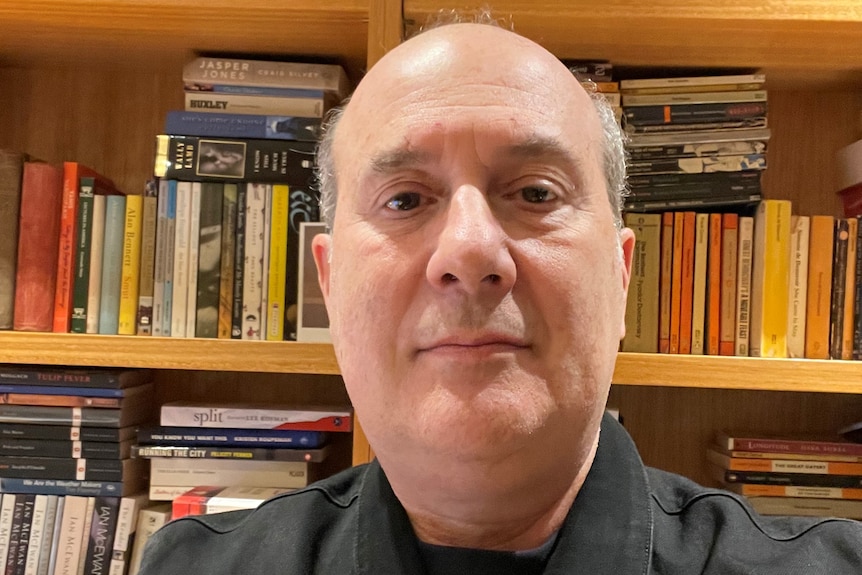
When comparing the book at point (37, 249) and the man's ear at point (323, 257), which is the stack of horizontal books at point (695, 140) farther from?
the book at point (37, 249)

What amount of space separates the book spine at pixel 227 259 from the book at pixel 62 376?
222 mm

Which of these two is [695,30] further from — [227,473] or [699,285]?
[227,473]

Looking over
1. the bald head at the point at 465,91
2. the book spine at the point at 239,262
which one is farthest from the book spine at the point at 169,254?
the bald head at the point at 465,91

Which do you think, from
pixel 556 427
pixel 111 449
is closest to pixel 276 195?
pixel 111 449

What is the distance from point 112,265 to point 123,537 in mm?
467

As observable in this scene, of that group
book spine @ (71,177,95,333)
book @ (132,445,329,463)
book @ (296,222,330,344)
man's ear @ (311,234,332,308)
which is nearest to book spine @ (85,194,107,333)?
book spine @ (71,177,95,333)

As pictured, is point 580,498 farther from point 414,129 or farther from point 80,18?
point 80,18

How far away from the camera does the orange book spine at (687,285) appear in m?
1.06

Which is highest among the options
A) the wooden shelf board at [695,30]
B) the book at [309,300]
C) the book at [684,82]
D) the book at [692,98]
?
the wooden shelf board at [695,30]

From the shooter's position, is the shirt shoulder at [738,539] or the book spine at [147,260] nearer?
the shirt shoulder at [738,539]

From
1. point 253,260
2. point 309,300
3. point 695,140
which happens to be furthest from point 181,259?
point 695,140

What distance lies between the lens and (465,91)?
0.68m

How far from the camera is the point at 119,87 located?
4.46 feet

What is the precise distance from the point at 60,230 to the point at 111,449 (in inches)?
15.2
